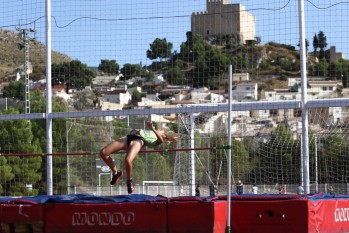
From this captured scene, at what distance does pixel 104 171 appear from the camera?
23906 mm

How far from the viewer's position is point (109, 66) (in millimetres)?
17797

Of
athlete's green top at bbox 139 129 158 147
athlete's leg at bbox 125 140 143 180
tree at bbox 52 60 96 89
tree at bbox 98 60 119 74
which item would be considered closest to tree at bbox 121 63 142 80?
tree at bbox 98 60 119 74

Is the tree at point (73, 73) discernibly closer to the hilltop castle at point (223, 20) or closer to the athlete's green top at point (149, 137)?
the hilltop castle at point (223, 20)

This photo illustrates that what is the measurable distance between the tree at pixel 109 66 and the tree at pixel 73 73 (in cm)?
41

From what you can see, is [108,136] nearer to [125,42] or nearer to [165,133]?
[125,42]

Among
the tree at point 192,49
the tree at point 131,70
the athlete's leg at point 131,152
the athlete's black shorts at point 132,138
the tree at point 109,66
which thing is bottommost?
the athlete's leg at point 131,152

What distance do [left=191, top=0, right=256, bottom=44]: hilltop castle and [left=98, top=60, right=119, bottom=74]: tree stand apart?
1.85m

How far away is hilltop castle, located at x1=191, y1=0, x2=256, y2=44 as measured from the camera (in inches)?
619

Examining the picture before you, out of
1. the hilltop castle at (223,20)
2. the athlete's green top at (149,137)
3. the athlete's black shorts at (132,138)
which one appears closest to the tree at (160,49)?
the hilltop castle at (223,20)

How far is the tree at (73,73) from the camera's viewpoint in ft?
59.2

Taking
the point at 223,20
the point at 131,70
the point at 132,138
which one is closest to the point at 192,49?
the point at 131,70

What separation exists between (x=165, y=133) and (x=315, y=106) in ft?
9.63

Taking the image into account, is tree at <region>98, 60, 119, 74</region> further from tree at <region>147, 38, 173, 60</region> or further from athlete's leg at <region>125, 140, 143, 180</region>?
athlete's leg at <region>125, 140, 143, 180</region>

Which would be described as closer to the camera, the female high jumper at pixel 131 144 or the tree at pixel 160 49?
the female high jumper at pixel 131 144
